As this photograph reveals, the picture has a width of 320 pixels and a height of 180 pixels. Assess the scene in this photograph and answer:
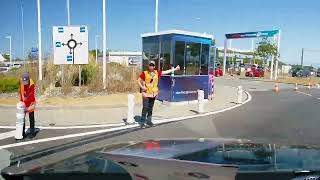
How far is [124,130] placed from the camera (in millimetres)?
10875

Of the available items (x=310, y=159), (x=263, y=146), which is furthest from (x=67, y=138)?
(x=310, y=159)

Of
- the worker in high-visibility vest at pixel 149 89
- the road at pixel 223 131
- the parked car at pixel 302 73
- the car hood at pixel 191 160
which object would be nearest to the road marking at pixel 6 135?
the road at pixel 223 131

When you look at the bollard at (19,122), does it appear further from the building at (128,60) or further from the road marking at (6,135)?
the building at (128,60)

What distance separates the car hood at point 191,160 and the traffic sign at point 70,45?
675 inches

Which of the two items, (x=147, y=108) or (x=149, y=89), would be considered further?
(x=147, y=108)

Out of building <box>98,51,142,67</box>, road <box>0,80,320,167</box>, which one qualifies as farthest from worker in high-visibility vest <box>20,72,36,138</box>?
building <box>98,51,142,67</box>

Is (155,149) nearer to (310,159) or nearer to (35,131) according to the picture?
(310,159)

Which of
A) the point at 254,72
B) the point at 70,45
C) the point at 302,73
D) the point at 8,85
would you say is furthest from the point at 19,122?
the point at 302,73

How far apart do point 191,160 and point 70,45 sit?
60.0 feet

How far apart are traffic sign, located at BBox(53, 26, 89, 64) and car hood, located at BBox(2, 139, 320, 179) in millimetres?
17149

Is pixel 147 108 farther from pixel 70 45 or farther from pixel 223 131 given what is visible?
pixel 70 45

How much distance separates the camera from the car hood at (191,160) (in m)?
2.95

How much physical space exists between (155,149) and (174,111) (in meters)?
11.4

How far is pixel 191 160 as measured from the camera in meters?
3.14
